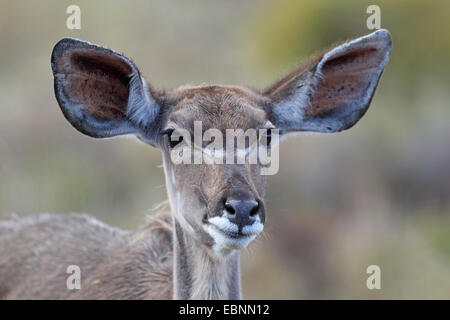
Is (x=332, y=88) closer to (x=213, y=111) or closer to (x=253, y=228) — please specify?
(x=213, y=111)

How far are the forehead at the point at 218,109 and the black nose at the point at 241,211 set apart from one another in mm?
833

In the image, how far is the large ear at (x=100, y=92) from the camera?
21.5ft

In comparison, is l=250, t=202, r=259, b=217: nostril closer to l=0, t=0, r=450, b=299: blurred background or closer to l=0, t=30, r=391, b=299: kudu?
l=0, t=30, r=391, b=299: kudu

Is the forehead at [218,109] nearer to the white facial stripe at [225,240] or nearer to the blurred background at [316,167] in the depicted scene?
the white facial stripe at [225,240]

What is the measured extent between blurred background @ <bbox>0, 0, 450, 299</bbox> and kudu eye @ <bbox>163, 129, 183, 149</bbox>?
3173 mm

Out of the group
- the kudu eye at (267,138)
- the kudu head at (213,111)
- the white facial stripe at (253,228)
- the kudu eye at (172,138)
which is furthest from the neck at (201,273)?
the kudu eye at (267,138)

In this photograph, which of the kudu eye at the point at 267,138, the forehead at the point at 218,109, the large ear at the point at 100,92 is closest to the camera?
the large ear at the point at 100,92

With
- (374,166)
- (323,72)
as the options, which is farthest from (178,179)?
(374,166)

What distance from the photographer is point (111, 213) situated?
50.1 ft

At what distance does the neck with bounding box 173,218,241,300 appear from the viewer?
691 centimetres

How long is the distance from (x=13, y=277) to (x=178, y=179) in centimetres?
331

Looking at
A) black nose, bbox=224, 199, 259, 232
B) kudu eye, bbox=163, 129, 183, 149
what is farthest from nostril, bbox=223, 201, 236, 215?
kudu eye, bbox=163, 129, 183, 149

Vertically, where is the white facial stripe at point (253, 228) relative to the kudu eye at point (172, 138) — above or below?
below
